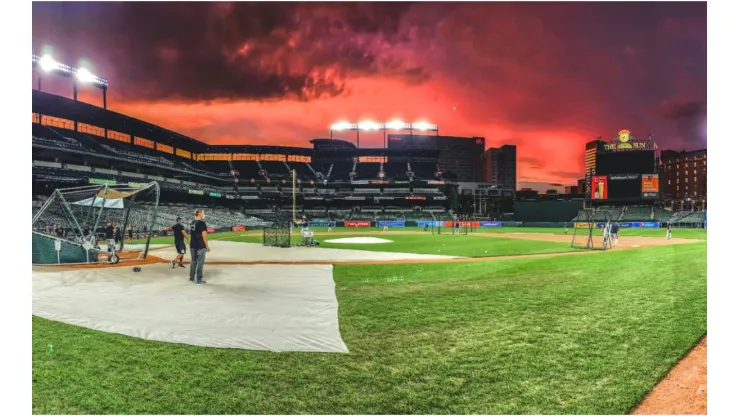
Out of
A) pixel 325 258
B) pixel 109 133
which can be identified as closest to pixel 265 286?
pixel 325 258

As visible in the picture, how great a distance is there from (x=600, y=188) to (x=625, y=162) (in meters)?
3.25

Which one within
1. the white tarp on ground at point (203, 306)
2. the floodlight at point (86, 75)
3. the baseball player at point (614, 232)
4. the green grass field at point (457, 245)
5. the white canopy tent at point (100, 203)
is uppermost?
the floodlight at point (86, 75)

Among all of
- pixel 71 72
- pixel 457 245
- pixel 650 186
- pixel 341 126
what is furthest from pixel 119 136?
pixel 650 186

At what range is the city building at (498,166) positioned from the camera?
180875 millimetres

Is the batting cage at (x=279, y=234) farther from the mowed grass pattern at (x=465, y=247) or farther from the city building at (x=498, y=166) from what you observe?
the city building at (x=498, y=166)

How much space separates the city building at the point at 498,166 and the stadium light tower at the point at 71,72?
165m

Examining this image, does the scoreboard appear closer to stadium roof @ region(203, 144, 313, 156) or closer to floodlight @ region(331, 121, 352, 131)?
floodlight @ region(331, 121, 352, 131)

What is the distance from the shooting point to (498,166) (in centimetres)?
18988

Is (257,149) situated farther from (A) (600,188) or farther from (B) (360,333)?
(B) (360,333)

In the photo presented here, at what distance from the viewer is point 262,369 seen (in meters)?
3.72

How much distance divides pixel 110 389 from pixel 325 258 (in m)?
9.93

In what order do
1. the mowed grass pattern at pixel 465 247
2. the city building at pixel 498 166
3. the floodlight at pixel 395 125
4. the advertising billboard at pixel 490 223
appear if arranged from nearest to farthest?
the mowed grass pattern at pixel 465 247, the advertising billboard at pixel 490 223, the floodlight at pixel 395 125, the city building at pixel 498 166

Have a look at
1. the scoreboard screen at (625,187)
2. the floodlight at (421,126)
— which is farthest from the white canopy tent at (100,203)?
the floodlight at (421,126)

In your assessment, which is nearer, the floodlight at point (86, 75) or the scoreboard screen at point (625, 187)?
the floodlight at point (86, 75)
